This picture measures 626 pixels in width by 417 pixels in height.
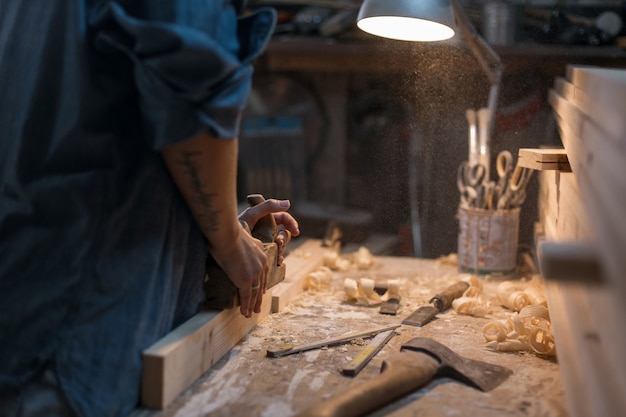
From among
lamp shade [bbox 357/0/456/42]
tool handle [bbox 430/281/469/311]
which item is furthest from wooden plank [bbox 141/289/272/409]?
lamp shade [bbox 357/0/456/42]

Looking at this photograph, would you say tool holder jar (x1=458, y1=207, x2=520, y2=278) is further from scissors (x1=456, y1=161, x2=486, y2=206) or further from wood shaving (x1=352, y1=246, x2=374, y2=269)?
wood shaving (x1=352, y1=246, x2=374, y2=269)

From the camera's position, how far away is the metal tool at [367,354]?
58.4 inches

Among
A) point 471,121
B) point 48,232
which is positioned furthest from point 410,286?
point 48,232

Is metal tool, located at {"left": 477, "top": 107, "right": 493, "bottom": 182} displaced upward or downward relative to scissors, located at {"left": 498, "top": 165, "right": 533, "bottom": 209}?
upward

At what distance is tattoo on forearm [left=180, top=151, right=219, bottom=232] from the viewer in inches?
49.6

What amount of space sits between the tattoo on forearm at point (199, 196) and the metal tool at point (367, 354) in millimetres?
412

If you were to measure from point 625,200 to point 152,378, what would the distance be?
87cm

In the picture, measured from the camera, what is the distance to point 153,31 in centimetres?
114

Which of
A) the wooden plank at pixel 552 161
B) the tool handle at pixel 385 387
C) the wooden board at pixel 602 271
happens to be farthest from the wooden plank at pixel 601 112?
the tool handle at pixel 385 387

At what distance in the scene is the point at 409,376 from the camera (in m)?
1.38

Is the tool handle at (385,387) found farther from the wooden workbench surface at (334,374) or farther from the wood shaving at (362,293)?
the wood shaving at (362,293)

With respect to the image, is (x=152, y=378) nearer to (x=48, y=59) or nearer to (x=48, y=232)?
(x=48, y=232)

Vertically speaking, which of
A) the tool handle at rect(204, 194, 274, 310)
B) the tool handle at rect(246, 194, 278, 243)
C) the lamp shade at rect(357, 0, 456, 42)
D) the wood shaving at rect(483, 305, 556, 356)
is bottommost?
the wood shaving at rect(483, 305, 556, 356)

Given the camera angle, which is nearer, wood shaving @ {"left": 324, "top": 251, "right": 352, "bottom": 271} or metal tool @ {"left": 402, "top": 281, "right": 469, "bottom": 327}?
metal tool @ {"left": 402, "top": 281, "right": 469, "bottom": 327}
